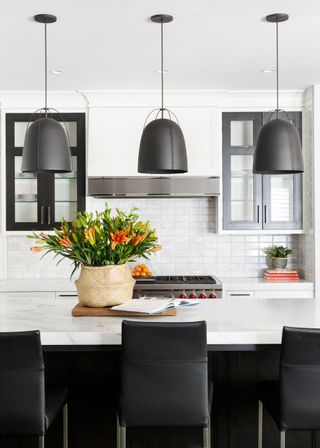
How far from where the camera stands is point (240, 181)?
5.10 m

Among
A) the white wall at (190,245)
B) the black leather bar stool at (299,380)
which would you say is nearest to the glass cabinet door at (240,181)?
the white wall at (190,245)

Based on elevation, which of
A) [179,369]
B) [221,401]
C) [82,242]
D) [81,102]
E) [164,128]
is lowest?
[221,401]

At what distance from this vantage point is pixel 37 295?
4734 millimetres

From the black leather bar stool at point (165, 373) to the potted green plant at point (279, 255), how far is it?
10.1ft

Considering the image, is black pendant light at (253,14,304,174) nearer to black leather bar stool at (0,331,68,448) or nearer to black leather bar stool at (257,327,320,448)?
black leather bar stool at (257,327,320,448)

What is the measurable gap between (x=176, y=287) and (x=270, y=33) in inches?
84.2

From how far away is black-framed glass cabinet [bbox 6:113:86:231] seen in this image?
505cm

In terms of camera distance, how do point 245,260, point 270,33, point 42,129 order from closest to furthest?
point 42,129 < point 270,33 < point 245,260

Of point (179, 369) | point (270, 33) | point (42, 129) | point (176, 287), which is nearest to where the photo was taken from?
point (179, 369)

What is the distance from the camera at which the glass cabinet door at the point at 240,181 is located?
5043 millimetres

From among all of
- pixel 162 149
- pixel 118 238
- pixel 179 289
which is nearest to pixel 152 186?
pixel 179 289

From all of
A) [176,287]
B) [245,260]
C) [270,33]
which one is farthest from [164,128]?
[245,260]

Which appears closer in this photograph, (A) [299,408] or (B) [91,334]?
(A) [299,408]

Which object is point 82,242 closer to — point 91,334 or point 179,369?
point 91,334
